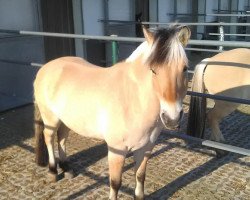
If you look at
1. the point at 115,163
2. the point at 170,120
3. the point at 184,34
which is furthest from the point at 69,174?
the point at 184,34

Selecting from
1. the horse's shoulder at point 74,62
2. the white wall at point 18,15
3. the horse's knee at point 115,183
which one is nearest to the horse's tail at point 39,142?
the horse's shoulder at point 74,62

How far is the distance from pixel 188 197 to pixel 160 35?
162 centimetres

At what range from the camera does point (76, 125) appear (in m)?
2.68

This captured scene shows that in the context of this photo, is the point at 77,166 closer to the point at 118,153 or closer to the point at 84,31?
the point at 118,153

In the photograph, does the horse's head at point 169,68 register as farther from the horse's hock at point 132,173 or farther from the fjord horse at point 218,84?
the fjord horse at point 218,84

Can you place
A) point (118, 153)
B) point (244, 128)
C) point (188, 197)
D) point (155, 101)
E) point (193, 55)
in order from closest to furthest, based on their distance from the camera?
1. point (155, 101)
2. point (118, 153)
3. point (188, 197)
4. point (244, 128)
5. point (193, 55)

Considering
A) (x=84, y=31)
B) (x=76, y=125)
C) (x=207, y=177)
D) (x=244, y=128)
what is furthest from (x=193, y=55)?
(x=76, y=125)

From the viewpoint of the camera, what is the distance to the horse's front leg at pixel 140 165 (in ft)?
8.52

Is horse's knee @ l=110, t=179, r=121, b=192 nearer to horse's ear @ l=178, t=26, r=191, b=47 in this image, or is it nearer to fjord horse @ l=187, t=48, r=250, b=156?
horse's ear @ l=178, t=26, r=191, b=47

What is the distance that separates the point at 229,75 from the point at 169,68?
76.8 inches

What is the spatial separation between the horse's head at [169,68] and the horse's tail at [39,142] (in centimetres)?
168

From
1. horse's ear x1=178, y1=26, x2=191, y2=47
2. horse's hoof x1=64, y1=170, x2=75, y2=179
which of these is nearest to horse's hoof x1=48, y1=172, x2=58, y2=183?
horse's hoof x1=64, y1=170, x2=75, y2=179

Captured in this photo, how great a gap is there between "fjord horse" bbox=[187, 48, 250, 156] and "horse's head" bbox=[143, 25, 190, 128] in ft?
5.44

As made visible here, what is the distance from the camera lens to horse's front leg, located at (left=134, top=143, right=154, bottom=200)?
2.60 metres
